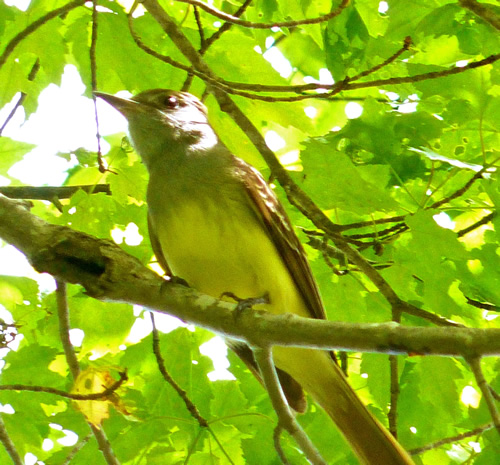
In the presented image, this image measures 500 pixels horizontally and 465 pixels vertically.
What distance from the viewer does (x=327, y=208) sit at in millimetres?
3746

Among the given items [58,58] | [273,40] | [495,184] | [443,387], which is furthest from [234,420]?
[273,40]

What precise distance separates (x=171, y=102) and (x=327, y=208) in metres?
1.55

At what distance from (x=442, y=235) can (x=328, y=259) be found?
1.08 meters

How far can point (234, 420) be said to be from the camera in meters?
4.24

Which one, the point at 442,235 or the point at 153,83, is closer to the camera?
the point at 442,235

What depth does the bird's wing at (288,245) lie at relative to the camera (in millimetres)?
4016

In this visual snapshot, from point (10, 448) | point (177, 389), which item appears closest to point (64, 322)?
point (10, 448)

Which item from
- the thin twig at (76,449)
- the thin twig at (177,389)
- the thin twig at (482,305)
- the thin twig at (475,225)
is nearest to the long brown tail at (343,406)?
the thin twig at (177,389)

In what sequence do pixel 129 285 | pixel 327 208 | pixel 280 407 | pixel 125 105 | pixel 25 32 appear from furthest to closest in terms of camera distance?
pixel 125 105
pixel 25 32
pixel 327 208
pixel 129 285
pixel 280 407

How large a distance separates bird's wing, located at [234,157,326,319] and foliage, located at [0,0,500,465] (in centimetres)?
20

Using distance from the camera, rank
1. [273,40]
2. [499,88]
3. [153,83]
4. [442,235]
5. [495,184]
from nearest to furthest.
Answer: [442,235]
[495,184]
[499,88]
[153,83]
[273,40]

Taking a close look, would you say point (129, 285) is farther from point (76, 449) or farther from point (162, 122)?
point (162, 122)

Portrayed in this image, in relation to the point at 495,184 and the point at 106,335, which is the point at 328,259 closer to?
the point at 495,184

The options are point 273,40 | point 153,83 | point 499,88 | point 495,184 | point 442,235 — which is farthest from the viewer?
point 273,40
